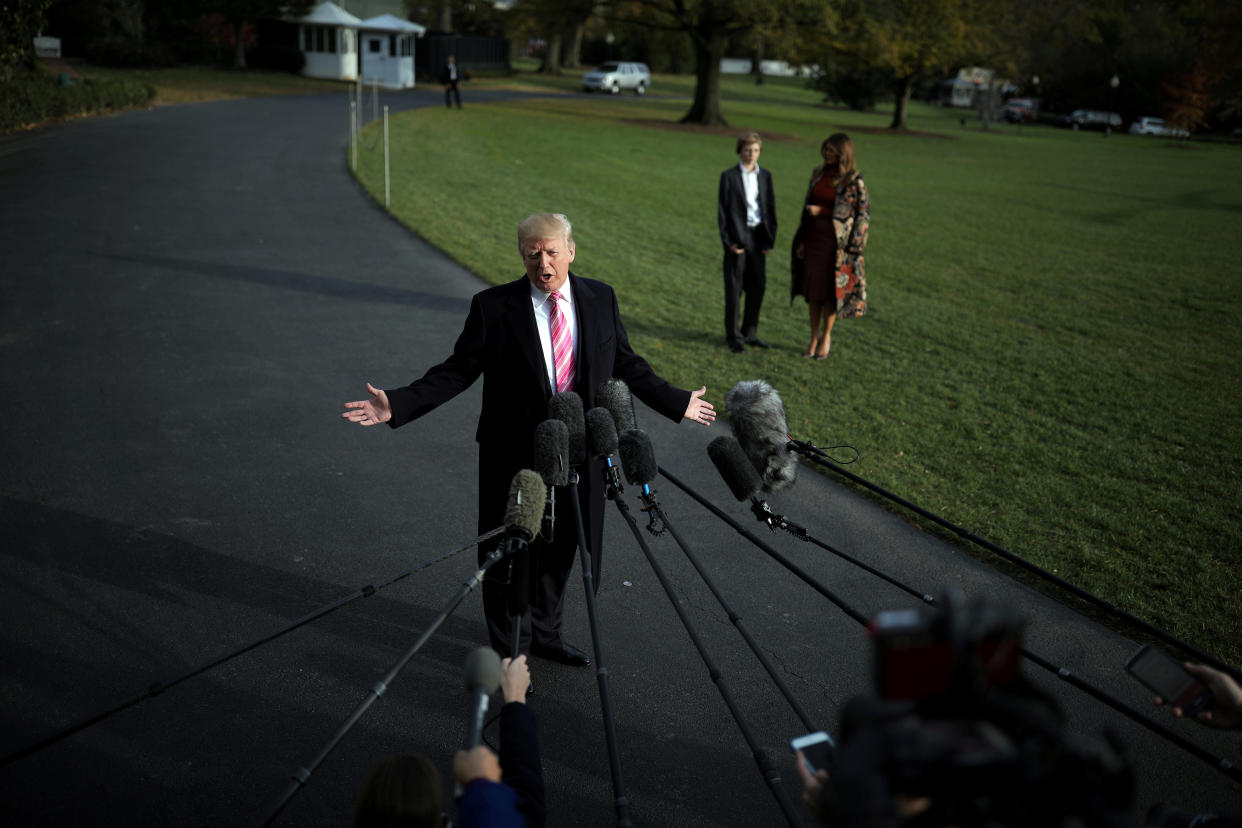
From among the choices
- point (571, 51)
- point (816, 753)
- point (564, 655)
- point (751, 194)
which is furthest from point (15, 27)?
point (571, 51)

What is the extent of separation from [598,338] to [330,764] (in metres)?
2.45

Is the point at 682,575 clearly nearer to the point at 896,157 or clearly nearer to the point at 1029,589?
the point at 1029,589

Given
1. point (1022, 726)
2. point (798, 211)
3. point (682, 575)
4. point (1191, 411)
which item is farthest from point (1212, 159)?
point (1022, 726)

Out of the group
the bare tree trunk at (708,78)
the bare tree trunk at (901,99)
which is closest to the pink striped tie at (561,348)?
the bare tree trunk at (708,78)

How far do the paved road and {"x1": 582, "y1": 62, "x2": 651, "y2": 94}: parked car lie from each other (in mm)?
58420

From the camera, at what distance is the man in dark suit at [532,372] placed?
4539 mm

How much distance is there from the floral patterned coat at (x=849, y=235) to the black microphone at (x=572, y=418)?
709 centimetres

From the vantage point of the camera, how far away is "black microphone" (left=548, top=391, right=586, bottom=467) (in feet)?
13.9

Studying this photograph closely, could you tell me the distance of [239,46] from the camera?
181 ft

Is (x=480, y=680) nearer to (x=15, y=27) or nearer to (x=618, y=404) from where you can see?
(x=618, y=404)

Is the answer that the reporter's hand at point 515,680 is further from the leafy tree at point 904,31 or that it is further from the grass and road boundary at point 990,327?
the leafy tree at point 904,31

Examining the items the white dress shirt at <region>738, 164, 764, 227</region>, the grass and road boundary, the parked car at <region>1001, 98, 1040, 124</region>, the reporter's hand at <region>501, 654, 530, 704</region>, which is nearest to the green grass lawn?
the grass and road boundary

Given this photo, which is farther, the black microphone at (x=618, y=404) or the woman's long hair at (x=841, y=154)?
the woman's long hair at (x=841, y=154)

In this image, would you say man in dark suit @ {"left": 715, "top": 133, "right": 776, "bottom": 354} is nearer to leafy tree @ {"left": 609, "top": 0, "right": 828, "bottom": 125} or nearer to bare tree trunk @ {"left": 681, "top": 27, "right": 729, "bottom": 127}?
leafy tree @ {"left": 609, "top": 0, "right": 828, "bottom": 125}
